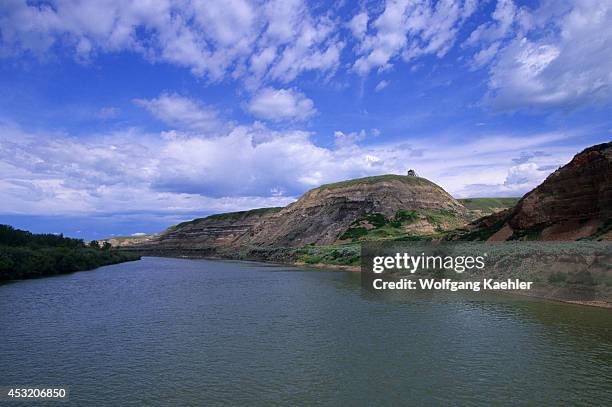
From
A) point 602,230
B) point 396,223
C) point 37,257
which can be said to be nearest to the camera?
point 602,230

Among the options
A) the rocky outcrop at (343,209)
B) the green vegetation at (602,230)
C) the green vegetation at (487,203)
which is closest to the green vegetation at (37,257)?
the rocky outcrop at (343,209)

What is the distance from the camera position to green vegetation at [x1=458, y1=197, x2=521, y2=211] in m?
139

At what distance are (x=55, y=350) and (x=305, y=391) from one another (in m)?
11.0

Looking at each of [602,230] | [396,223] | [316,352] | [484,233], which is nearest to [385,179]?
[396,223]

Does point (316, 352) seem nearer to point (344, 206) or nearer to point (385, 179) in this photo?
point (344, 206)

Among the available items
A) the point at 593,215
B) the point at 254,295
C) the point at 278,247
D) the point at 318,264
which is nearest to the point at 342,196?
the point at 278,247

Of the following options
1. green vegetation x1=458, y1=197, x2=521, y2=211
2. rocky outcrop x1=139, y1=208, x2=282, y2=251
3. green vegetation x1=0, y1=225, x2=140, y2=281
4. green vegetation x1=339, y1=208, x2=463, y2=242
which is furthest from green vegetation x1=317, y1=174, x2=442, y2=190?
green vegetation x1=0, y1=225, x2=140, y2=281

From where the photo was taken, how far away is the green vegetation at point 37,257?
164 ft

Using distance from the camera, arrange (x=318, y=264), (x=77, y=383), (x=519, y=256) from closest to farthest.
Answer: (x=77, y=383)
(x=519, y=256)
(x=318, y=264)

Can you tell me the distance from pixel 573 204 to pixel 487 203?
104 metres

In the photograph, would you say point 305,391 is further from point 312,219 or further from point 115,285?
point 312,219

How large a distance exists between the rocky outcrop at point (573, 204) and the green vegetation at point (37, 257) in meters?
59.5

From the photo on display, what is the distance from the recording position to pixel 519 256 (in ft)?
118

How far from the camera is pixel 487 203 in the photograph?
145m
